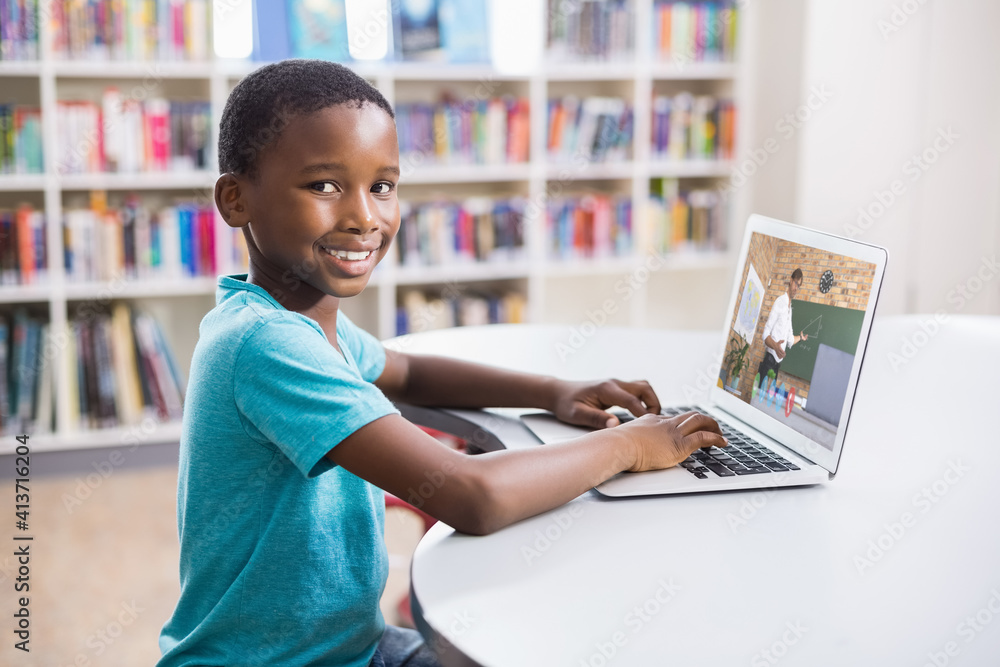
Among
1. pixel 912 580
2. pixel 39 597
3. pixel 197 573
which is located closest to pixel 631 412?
pixel 912 580

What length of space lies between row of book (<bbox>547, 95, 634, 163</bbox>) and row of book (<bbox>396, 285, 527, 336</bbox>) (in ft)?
1.85

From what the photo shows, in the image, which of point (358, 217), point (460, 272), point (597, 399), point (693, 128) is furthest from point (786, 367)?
point (693, 128)

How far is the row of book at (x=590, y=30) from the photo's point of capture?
3.31 meters

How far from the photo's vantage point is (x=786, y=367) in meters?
1.08

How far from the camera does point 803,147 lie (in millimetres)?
3346

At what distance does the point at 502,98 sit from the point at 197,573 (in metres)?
2.72

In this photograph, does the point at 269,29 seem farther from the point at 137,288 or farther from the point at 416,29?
the point at 137,288

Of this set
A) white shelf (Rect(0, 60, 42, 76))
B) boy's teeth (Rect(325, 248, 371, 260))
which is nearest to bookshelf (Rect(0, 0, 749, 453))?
white shelf (Rect(0, 60, 42, 76))

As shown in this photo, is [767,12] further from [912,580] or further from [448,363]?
[912,580]

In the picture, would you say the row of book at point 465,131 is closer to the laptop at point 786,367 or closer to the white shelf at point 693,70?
the white shelf at point 693,70

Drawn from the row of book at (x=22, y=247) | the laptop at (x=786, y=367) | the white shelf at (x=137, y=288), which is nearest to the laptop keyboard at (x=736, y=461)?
the laptop at (x=786, y=367)

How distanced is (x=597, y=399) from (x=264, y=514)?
481 mm

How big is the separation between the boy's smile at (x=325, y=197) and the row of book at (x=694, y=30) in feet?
8.97

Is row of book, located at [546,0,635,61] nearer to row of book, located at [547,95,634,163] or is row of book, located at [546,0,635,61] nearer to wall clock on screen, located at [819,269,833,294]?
row of book, located at [547,95,634,163]
